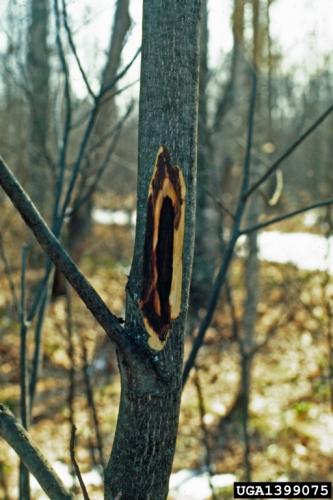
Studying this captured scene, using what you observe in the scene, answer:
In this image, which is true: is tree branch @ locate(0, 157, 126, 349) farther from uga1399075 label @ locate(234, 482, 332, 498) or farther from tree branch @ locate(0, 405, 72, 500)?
uga1399075 label @ locate(234, 482, 332, 498)

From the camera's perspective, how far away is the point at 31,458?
3.55ft

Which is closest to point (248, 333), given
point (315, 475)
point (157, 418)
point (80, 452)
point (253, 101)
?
point (315, 475)

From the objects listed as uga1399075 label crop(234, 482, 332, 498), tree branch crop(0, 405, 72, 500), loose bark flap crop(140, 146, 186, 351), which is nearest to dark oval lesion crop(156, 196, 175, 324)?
loose bark flap crop(140, 146, 186, 351)

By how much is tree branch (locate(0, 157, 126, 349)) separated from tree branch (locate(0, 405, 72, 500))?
0.24 metres

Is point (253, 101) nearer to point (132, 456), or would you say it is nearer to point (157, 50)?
point (157, 50)

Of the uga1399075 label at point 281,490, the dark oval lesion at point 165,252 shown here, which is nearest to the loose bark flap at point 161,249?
the dark oval lesion at point 165,252

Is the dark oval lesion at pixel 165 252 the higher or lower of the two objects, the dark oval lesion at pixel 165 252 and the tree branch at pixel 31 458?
the higher

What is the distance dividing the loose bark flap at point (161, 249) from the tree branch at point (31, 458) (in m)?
0.28

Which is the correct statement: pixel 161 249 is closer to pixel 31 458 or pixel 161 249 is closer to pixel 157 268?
pixel 157 268

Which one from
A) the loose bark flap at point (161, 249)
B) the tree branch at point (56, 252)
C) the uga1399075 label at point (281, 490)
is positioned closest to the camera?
the tree branch at point (56, 252)

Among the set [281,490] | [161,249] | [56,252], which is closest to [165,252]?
[161,249]

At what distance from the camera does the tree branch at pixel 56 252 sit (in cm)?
100

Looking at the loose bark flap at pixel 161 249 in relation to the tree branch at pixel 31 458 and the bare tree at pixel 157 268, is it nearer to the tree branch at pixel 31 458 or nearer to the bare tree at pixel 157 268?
the bare tree at pixel 157 268

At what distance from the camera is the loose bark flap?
1.12 m
